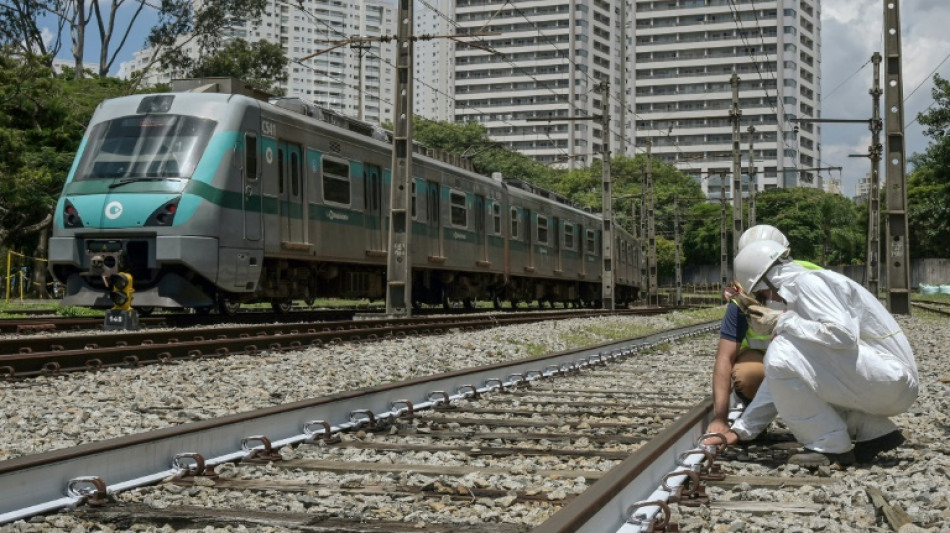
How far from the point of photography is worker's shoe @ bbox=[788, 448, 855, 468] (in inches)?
192

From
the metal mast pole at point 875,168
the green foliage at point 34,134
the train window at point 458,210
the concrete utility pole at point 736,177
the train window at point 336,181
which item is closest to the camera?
the train window at point 336,181

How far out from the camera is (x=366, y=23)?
19238 centimetres

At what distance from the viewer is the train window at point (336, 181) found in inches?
658

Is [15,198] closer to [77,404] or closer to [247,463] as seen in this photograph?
[77,404]

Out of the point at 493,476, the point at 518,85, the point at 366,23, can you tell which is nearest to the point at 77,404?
the point at 493,476

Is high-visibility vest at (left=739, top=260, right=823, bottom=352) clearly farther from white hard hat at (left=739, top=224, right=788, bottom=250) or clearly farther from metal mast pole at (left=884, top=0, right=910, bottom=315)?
metal mast pole at (left=884, top=0, right=910, bottom=315)

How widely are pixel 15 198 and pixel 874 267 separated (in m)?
25.4

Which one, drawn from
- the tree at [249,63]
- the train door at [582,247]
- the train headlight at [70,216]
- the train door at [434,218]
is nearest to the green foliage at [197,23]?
the tree at [249,63]

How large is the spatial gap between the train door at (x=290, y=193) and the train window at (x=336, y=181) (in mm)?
768

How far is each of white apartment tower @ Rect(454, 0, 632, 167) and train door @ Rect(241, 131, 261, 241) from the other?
12144cm

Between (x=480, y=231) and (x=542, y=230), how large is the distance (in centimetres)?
545

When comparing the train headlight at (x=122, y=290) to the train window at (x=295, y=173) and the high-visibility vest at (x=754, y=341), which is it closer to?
the train window at (x=295, y=173)

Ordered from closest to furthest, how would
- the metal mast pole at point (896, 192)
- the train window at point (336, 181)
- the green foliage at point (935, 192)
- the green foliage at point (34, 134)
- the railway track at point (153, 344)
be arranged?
the railway track at point (153, 344) → the train window at point (336, 181) → the metal mast pole at point (896, 192) → the green foliage at point (34, 134) → the green foliage at point (935, 192)

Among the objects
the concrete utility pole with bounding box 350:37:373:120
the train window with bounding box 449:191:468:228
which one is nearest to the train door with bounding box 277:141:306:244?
the concrete utility pole with bounding box 350:37:373:120
